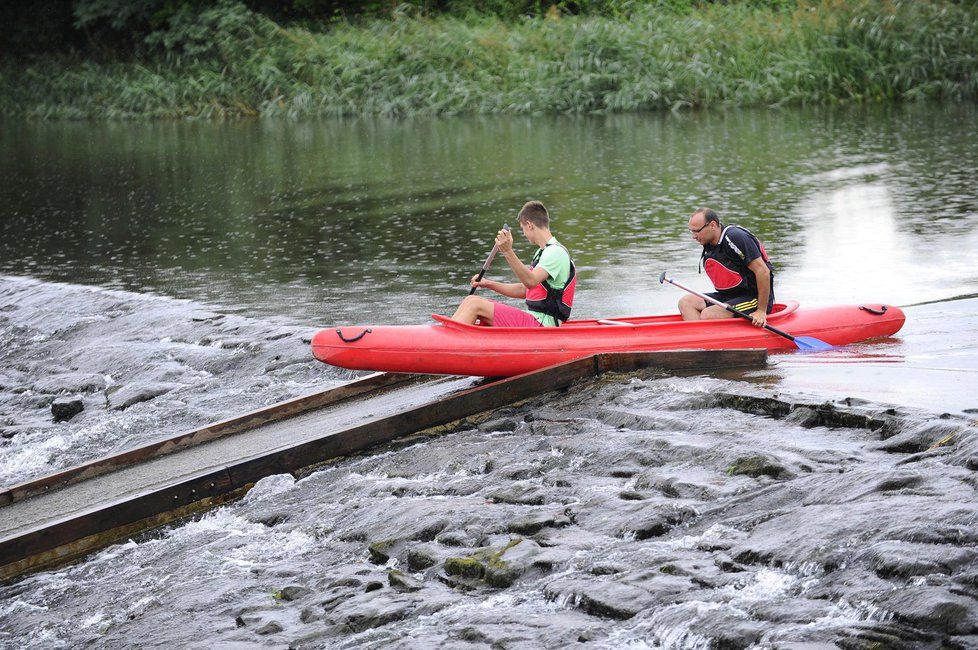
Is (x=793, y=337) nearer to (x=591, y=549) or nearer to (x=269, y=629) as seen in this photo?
(x=591, y=549)

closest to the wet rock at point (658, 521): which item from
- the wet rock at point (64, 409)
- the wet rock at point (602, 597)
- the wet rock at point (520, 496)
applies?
the wet rock at point (602, 597)

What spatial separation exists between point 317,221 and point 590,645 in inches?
487

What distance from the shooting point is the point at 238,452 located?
750 cm

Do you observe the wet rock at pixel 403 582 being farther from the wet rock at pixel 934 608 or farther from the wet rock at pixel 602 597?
the wet rock at pixel 934 608

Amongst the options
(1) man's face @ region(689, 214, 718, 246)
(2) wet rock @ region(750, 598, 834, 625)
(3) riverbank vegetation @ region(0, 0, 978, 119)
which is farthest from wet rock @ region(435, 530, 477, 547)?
(3) riverbank vegetation @ region(0, 0, 978, 119)

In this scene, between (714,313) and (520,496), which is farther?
(714,313)

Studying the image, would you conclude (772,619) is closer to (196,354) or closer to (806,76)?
(196,354)

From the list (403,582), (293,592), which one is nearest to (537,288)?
(403,582)

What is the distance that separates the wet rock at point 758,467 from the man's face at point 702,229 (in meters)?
2.49

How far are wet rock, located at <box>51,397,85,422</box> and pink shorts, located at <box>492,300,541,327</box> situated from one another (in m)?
3.34

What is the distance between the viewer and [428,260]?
13641mm

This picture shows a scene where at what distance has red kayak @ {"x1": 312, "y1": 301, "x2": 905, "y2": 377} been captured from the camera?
8.04 m

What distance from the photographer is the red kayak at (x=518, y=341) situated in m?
8.04

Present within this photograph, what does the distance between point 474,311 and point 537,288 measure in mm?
480
